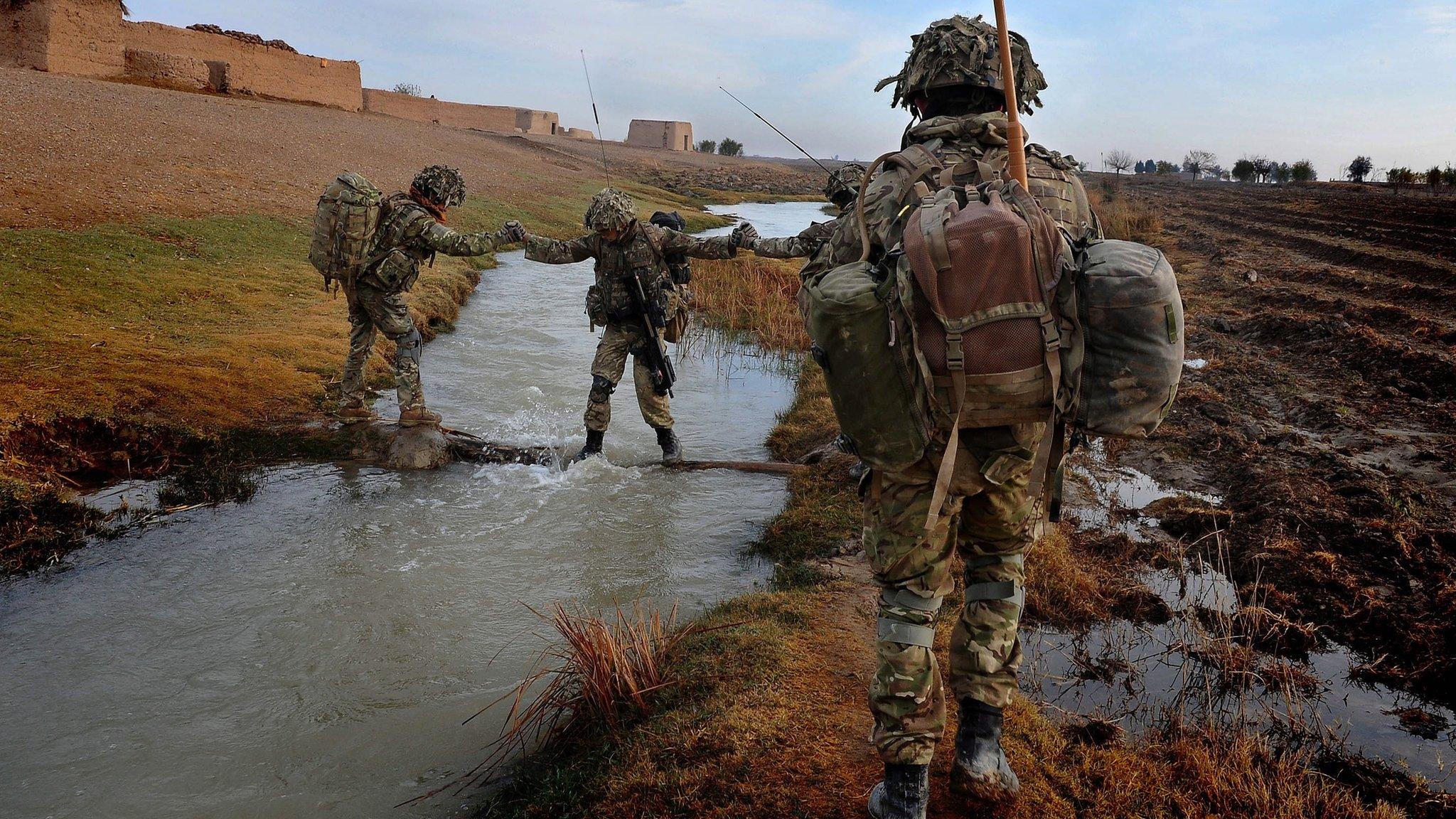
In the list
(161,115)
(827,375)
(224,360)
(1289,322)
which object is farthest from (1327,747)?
(161,115)

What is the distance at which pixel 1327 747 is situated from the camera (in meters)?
3.30

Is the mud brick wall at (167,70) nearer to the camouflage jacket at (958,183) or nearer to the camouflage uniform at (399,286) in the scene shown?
the camouflage uniform at (399,286)

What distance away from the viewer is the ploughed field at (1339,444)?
4258 millimetres

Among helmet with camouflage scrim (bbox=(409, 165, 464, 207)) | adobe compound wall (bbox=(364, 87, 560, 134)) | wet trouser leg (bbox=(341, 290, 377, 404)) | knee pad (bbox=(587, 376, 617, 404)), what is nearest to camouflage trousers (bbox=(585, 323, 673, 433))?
knee pad (bbox=(587, 376, 617, 404))

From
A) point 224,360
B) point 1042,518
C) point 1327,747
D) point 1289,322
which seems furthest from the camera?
point 1289,322

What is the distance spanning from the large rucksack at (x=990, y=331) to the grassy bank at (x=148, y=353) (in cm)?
484

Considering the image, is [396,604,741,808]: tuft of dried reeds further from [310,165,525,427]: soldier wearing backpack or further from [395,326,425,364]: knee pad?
[395,326,425,364]: knee pad

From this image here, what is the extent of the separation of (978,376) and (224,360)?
24.3ft

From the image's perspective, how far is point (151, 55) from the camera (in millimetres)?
25797

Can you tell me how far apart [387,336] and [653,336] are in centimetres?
218

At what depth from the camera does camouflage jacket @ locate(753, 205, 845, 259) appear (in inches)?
216

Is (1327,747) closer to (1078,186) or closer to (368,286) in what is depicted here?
(1078,186)

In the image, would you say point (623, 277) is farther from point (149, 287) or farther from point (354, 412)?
point (149, 287)

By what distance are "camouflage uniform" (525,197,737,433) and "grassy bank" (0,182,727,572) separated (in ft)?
8.31
